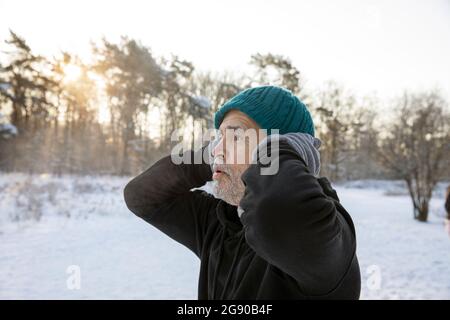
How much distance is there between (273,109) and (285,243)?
0.50 metres

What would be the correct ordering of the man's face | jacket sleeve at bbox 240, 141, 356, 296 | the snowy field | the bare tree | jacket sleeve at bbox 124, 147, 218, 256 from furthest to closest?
the bare tree → the snowy field → jacket sleeve at bbox 124, 147, 218, 256 → the man's face → jacket sleeve at bbox 240, 141, 356, 296

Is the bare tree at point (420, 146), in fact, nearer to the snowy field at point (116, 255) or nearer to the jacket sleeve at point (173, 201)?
the snowy field at point (116, 255)

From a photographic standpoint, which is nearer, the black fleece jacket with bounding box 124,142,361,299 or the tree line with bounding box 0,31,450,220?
the black fleece jacket with bounding box 124,142,361,299

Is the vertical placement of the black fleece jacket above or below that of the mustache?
below

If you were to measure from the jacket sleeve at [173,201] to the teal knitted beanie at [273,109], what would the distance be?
1.12 feet

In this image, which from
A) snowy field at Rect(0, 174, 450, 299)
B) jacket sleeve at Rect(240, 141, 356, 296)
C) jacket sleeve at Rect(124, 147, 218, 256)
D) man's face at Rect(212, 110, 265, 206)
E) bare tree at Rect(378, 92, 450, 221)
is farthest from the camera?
bare tree at Rect(378, 92, 450, 221)

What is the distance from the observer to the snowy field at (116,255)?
4250mm

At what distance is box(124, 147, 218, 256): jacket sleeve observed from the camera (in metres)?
1.23

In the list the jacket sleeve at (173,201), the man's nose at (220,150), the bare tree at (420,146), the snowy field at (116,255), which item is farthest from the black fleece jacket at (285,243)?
the bare tree at (420,146)

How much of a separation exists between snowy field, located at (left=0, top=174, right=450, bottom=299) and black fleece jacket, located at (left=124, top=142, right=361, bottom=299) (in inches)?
136

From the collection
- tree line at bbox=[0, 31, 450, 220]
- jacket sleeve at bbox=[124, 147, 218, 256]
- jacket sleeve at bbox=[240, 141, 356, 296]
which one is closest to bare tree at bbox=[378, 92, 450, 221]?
tree line at bbox=[0, 31, 450, 220]

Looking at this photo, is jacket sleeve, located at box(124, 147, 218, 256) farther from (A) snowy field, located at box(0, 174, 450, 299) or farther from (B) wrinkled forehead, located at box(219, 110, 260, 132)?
(A) snowy field, located at box(0, 174, 450, 299)

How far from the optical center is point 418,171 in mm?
10719
